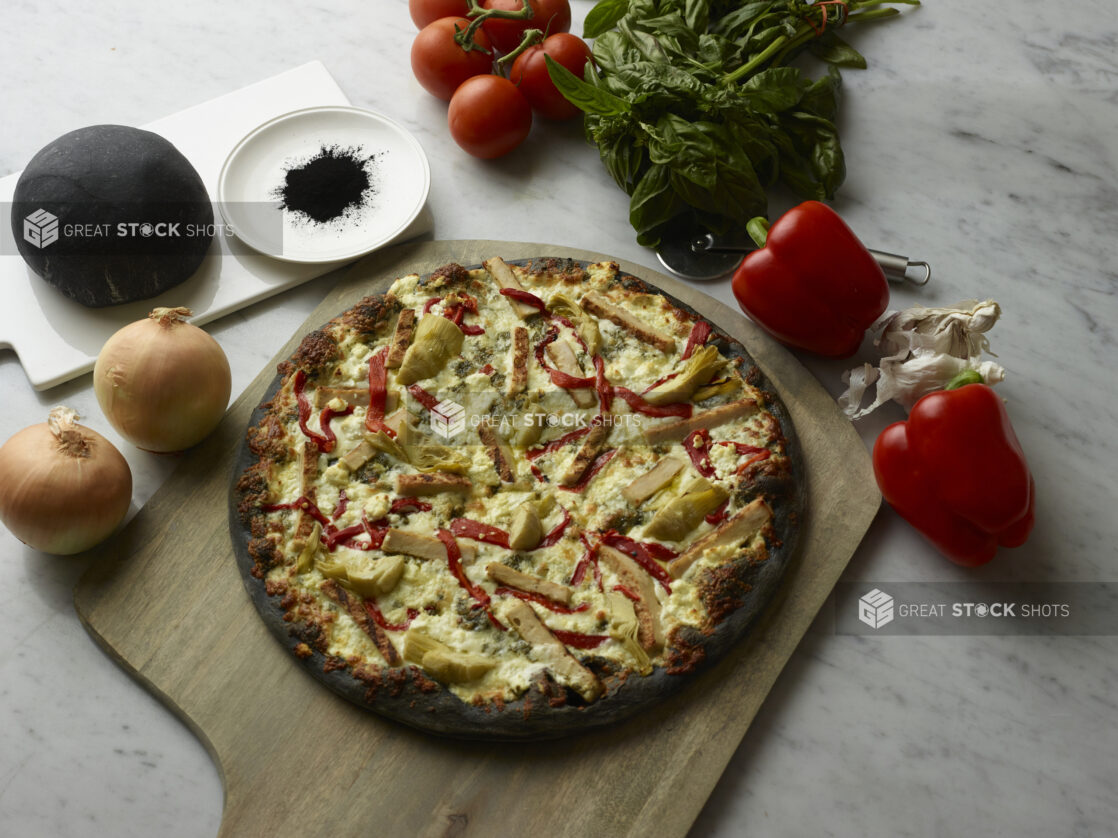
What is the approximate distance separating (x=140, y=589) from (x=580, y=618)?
1.45m

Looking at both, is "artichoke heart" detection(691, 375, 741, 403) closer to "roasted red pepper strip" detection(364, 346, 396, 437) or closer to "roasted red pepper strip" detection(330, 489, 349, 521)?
"roasted red pepper strip" detection(364, 346, 396, 437)

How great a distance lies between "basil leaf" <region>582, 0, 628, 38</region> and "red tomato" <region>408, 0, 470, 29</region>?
0.61 meters

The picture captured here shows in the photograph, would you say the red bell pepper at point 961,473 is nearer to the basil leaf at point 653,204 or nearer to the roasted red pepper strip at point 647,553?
the roasted red pepper strip at point 647,553

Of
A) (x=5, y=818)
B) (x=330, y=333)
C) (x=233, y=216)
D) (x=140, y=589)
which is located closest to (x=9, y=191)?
(x=233, y=216)

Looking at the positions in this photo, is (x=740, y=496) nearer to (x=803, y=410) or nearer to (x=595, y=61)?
(x=803, y=410)

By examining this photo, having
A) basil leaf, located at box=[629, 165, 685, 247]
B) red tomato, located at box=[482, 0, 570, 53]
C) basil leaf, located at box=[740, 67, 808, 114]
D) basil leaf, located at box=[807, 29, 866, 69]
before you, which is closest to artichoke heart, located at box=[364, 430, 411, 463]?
basil leaf, located at box=[629, 165, 685, 247]

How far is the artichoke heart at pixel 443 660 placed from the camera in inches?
104

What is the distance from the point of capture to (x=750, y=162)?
3359 millimetres

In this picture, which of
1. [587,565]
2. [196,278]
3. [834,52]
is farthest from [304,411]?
[834,52]

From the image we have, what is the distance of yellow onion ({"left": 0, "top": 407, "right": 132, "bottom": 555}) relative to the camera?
277cm

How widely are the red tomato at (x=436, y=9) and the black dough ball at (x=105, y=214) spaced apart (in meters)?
1.27

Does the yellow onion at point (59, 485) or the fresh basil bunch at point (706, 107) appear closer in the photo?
the yellow onion at point (59, 485)

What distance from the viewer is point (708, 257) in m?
3.52

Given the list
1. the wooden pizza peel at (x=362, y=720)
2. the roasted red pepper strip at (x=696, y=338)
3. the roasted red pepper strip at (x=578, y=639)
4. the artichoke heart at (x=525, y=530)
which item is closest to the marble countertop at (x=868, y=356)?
the wooden pizza peel at (x=362, y=720)
